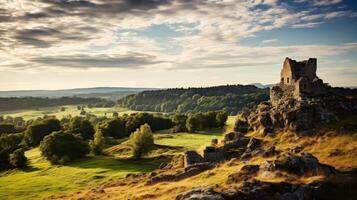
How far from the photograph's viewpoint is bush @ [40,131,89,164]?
11747 centimetres

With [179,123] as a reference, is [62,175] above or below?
below

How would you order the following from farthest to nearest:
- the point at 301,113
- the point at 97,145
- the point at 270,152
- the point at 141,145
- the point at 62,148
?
1. the point at 97,145
2. the point at 62,148
3. the point at 141,145
4. the point at 301,113
5. the point at 270,152

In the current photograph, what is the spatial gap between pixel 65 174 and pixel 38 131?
7082 centimetres

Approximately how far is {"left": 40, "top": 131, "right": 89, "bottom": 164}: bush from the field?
313 cm

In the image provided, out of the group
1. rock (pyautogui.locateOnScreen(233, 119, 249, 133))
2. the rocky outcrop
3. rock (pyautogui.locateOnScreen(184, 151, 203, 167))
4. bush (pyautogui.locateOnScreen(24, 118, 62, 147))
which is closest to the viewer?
the rocky outcrop

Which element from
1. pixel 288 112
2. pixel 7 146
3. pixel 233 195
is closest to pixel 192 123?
pixel 7 146

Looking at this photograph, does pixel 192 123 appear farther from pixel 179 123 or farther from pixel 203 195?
pixel 203 195

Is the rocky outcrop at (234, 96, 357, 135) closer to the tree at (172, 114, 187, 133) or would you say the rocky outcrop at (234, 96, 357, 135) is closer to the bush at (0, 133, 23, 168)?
the bush at (0, 133, 23, 168)

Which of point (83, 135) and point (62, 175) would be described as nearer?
point (62, 175)

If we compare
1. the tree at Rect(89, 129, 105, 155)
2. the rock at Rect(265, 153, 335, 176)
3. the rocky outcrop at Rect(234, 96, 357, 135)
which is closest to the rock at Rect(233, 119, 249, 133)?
the rocky outcrop at Rect(234, 96, 357, 135)

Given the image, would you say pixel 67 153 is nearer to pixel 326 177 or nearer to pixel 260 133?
pixel 260 133

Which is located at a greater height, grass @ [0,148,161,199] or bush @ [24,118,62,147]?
bush @ [24,118,62,147]

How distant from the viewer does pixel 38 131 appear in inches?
6407

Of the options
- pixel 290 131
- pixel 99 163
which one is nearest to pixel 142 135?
pixel 99 163
